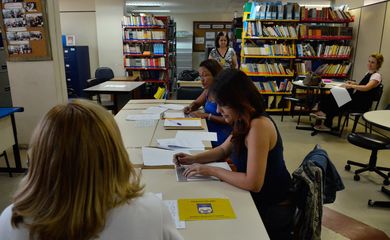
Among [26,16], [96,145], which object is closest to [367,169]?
[96,145]

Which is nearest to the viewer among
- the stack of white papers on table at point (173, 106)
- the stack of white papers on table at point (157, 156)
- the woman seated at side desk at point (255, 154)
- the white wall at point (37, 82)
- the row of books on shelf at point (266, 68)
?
the woman seated at side desk at point (255, 154)

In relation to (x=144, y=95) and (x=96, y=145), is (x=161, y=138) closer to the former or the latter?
(x=96, y=145)

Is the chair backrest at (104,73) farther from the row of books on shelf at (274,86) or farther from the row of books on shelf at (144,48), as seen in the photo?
the row of books on shelf at (274,86)

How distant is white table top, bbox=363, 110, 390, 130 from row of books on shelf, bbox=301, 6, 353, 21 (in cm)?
337

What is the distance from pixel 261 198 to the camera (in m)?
1.45

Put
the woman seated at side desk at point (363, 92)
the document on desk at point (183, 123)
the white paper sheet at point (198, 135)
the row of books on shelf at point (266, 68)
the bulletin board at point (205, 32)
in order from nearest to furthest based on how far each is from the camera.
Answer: the white paper sheet at point (198, 135) < the document on desk at point (183, 123) < the woman seated at side desk at point (363, 92) < the row of books on shelf at point (266, 68) < the bulletin board at point (205, 32)

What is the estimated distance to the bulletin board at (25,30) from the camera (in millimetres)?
3621

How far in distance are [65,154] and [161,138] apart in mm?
1440

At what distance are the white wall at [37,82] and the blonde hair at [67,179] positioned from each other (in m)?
3.46

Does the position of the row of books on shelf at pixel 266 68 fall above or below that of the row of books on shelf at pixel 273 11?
below

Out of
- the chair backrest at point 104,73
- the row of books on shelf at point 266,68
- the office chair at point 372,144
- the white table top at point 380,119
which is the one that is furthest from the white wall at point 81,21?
the white table top at point 380,119

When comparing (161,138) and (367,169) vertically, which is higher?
(161,138)

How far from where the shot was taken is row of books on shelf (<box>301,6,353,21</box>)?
5676 millimetres

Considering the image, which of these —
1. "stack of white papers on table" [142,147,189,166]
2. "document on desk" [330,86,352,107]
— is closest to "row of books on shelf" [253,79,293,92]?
"document on desk" [330,86,352,107]
